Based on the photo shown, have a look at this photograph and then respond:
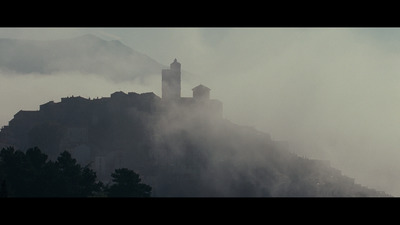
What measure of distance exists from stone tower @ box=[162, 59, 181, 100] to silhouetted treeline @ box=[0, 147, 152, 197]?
235ft

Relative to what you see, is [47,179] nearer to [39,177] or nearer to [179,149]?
[39,177]

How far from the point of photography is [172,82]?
15938 centimetres

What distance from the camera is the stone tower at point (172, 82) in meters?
158

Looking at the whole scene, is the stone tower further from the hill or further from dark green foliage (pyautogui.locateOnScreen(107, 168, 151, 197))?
dark green foliage (pyautogui.locateOnScreen(107, 168, 151, 197))

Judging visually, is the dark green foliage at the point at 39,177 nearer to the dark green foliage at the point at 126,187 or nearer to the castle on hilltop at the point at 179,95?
the dark green foliage at the point at 126,187

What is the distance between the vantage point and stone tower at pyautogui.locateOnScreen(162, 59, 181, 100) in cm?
15775

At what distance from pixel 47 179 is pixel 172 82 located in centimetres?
8053

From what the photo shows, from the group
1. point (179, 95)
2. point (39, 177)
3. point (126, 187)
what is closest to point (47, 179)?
point (39, 177)

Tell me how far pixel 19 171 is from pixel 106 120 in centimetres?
8283

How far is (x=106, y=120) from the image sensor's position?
162 m
